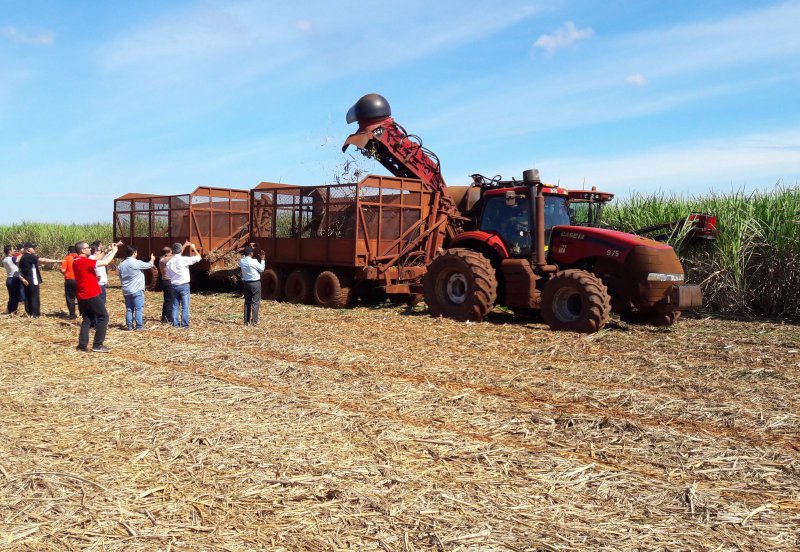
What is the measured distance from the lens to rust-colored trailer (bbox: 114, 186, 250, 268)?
17703mm

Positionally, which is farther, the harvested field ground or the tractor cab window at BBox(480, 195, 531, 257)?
the tractor cab window at BBox(480, 195, 531, 257)

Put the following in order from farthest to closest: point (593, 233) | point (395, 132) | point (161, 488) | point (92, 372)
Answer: point (395, 132)
point (593, 233)
point (92, 372)
point (161, 488)

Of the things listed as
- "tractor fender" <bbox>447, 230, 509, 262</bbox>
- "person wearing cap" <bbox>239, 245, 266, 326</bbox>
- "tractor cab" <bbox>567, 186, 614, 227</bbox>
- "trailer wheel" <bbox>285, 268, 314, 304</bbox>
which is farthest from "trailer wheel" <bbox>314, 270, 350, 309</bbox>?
"tractor cab" <bbox>567, 186, 614, 227</bbox>

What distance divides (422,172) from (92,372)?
8.94 m

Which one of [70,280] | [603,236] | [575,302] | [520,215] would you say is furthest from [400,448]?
[70,280]

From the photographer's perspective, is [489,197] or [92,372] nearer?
[92,372]

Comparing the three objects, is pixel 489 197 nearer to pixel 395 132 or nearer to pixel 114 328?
pixel 395 132

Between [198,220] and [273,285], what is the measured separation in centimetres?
338

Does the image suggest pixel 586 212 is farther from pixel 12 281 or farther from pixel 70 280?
pixel 12 281

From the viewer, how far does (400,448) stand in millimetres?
5004

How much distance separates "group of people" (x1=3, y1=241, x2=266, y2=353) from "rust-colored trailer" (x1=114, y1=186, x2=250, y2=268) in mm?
4626

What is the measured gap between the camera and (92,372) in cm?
770

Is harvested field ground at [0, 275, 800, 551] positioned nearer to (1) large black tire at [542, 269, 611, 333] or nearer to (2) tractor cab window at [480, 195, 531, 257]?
(1) large black tire at [542, 269, 611, 333]

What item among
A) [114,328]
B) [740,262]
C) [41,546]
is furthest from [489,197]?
[41,546]
